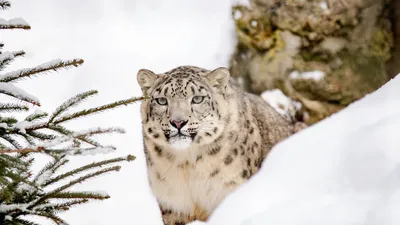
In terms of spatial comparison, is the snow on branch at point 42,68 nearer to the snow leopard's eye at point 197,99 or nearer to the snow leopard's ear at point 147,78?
the snow leopard's eye at point 197,99

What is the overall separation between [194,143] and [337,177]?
64.6 inches

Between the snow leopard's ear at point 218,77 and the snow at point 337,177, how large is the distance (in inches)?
46.1

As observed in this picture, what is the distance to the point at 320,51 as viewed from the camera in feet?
23.6

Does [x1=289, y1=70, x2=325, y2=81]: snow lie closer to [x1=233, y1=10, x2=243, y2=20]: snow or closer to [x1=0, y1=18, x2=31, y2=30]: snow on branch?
[x1=233, y1=10, x2=243, y2=20]: snow

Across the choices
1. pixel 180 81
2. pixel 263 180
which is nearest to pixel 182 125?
pixel 180 81

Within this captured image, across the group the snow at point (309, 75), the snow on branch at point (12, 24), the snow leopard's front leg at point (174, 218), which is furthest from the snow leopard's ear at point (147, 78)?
the snow at point (309, 75)

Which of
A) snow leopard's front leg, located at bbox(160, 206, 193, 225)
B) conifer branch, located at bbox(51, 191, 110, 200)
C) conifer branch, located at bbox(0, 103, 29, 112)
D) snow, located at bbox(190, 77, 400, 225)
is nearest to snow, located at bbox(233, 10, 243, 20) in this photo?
snow leopard's front leg, located at bbox(160, 206, 193, 225)

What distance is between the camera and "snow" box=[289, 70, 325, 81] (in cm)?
715

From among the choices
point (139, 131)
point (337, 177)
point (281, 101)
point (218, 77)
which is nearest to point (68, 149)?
point (337, 177)

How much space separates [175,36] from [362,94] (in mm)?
2278

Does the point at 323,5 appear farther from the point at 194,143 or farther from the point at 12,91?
the point at 12,91

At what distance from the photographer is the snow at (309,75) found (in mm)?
Answer: 7152

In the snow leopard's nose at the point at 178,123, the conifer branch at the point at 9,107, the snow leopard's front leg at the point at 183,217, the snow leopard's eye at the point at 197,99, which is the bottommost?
the snow leopard's front leg at the point at 183,217

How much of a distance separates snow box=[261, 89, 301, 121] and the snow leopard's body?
281 centimetres
